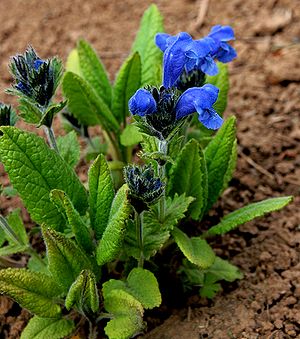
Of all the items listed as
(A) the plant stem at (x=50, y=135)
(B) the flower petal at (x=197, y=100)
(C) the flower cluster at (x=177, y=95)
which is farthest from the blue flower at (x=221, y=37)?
(A) the plant stem at (x=50, y=135)

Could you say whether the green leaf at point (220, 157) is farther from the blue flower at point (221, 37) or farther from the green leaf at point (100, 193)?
the green leaf at point (100, 193)

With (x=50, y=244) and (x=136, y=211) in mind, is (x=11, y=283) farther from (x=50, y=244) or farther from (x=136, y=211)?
(x=136, y=211)

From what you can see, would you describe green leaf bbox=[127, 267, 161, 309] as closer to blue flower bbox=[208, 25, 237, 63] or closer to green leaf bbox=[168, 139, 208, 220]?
green leaf bbox=[168, 139, 208, 220]

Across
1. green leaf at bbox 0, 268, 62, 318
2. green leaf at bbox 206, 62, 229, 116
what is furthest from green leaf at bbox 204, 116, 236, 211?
green leaf at bbox 0, 268, 62, 318

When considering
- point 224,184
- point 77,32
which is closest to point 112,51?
point 77,32

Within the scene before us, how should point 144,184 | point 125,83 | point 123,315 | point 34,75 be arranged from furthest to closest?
point 125,83, point 123,315, point 34,75, point 144,184

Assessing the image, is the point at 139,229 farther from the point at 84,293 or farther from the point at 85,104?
the point at 85,104

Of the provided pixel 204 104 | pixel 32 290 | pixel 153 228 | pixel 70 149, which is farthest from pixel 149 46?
pixel 32 290
